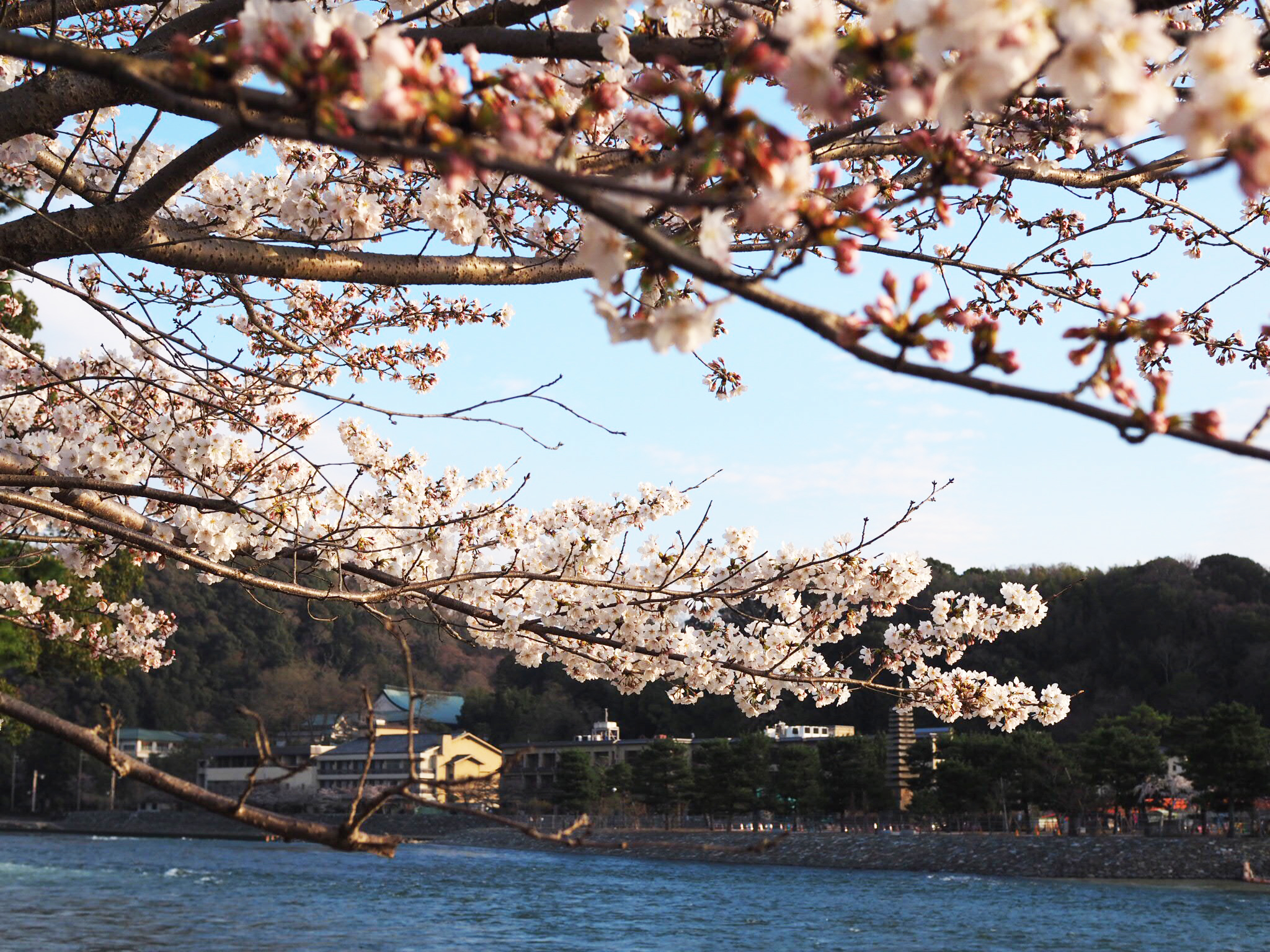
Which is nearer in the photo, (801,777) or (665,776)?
(801,777)

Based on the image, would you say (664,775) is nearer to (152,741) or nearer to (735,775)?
(735,775)

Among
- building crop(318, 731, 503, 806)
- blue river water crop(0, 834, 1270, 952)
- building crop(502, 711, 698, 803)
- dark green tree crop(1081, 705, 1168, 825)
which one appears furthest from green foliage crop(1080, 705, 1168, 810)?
building crop(318, 731, 503, 806)

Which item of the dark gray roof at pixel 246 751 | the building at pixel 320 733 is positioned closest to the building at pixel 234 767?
the dark gray roof at pixel 246 751

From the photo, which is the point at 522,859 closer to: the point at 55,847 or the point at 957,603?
the point at 55,847

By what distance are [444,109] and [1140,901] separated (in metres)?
25.4

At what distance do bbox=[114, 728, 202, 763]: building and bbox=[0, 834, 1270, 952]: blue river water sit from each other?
2890cm

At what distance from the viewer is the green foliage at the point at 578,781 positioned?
151 feet

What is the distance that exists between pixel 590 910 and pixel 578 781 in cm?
2550

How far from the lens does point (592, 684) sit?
6259 cm

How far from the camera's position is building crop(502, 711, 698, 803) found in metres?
52.1

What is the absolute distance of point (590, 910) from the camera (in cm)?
2120

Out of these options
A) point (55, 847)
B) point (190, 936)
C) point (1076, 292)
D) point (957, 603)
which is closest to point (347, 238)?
point (1076, 292)

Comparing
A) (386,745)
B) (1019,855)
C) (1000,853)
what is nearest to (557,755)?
(386,745)

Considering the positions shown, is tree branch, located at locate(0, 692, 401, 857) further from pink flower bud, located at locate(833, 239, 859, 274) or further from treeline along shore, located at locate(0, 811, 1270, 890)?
treeline along shore, located at locate(0, 811, 1270, 890)
